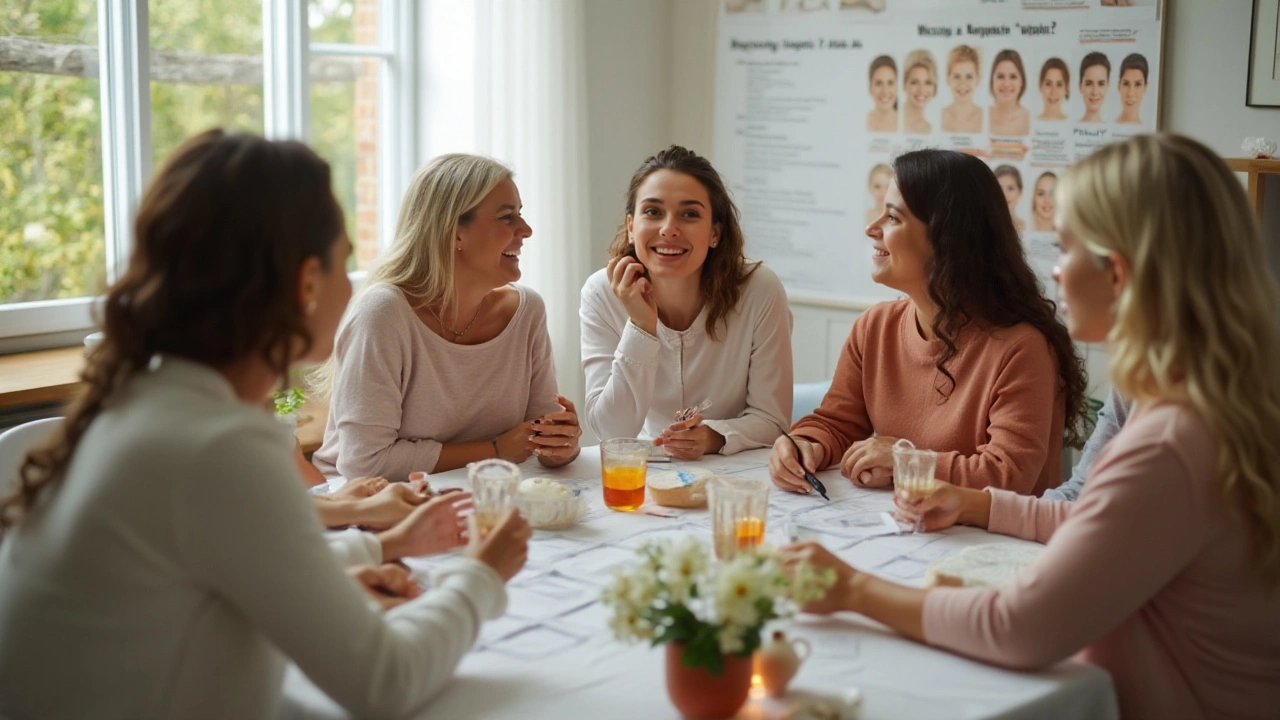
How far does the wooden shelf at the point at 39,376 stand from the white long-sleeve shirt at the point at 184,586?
155cm

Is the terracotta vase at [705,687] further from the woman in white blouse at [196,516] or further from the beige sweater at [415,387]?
the beige sweater at [415,387]

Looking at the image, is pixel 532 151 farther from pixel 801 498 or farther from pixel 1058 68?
pixel 801 498

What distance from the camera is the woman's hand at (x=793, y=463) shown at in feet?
7.41

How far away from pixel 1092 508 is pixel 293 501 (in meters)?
0.91

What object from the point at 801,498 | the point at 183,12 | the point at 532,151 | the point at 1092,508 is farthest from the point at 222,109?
the point at 1092,508

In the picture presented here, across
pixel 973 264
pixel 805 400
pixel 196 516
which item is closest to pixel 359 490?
pixel 196 516

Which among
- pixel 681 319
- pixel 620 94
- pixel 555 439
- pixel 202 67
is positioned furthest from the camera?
pixel 620 94

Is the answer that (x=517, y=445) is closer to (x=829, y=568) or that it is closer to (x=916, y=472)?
(x=916, y=472)

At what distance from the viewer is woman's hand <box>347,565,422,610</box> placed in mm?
1610

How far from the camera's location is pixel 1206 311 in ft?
4.63

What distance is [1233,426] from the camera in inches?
54.8

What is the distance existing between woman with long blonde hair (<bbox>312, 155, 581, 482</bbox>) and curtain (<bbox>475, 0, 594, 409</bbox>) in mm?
1545

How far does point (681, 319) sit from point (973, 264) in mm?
802

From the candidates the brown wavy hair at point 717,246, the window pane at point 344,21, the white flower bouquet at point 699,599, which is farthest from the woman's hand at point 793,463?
the window pane at point 344,21
